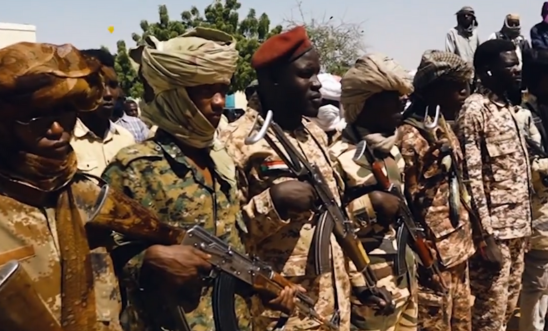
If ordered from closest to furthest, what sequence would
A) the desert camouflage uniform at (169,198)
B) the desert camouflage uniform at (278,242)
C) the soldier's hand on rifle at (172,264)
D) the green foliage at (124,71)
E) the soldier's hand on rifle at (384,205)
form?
the soldier's hand on rifle at (172,264)
the desert camouflage uniform at (169,198)
the desert camouflage uniform at (278,242)
the soldier's hand on rifle at (384,205)
the green foliage at (124,71)

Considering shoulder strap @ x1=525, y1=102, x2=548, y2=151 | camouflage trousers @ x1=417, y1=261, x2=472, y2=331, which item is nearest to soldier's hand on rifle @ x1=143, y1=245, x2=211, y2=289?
camouflage trousers @ x1=417, y1=261, x2=472, y2=331

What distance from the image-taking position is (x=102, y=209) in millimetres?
2084

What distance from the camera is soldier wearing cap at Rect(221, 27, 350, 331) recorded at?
2.96 metres

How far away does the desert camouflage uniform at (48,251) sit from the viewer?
192cm

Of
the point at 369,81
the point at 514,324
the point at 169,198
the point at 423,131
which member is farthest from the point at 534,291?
the point at 169,198

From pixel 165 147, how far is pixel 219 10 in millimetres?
25209

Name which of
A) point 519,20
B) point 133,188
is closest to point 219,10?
point 519,20

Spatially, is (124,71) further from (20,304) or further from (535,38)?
(20,304)

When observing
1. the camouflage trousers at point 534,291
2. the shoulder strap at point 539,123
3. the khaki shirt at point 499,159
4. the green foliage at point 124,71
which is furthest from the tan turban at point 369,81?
the green foliage at point 124,71

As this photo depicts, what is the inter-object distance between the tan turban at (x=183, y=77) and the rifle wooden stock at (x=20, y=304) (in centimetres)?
89

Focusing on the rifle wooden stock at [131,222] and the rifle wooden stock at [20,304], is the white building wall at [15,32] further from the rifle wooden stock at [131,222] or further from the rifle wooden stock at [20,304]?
the rifle wooden stock at [20,304]

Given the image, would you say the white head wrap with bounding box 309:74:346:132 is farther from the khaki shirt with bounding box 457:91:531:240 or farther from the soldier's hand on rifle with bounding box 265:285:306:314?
the soldier's hand on rifle with bounding box 265:285:306:314

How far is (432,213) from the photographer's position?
163 inches

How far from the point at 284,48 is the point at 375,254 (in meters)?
1.15
